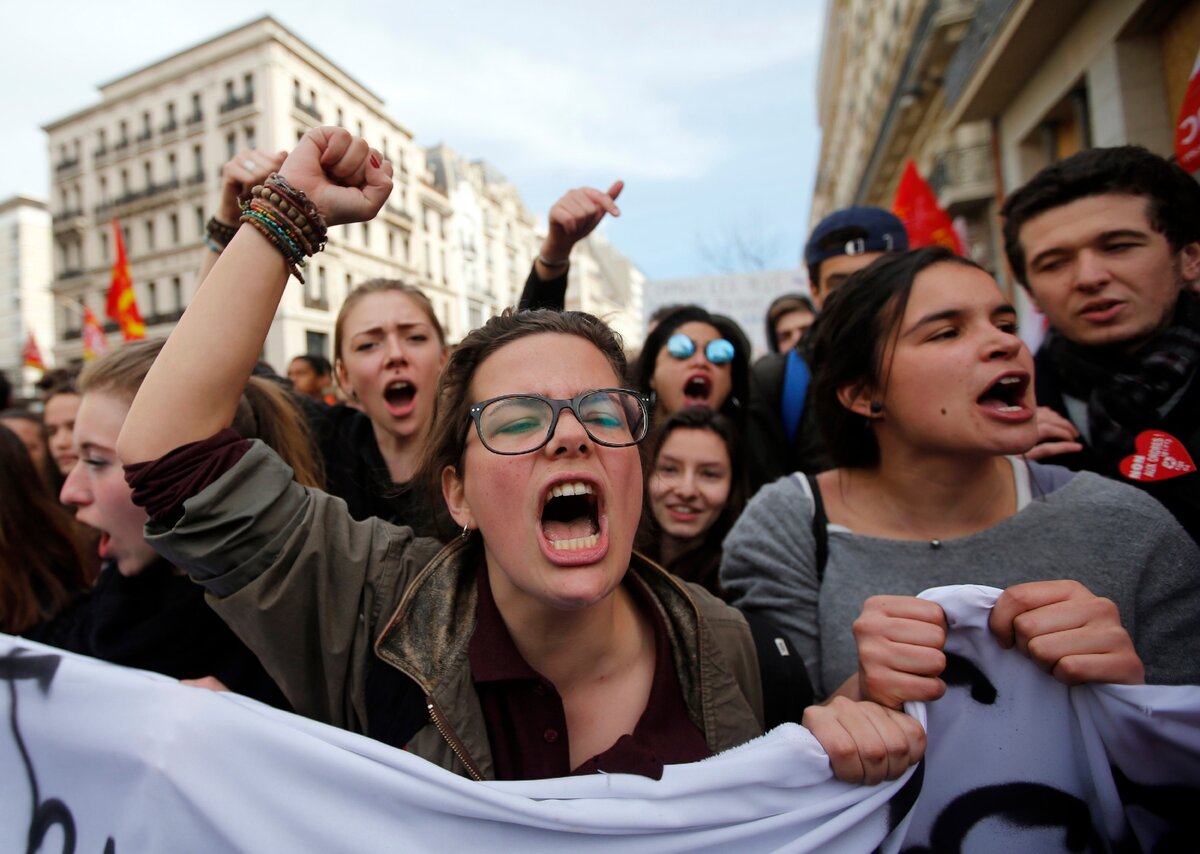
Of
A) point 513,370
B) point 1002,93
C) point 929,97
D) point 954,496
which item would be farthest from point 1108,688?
point 929,97

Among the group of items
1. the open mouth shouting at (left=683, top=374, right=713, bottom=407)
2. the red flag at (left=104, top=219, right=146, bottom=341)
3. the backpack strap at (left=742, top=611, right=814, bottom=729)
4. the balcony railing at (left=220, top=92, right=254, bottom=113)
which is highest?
the balcony railing at (left=220, top=92, right=254, bottom=113)

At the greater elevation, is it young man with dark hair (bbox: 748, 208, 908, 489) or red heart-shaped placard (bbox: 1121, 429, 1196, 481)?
young man with dark hair (bbox: 748, 208, 908, 489)

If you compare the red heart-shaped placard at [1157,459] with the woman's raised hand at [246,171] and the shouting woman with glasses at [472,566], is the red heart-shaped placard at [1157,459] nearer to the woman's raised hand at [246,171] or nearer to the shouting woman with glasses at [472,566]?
the shouting woman with glasses at [472,566]

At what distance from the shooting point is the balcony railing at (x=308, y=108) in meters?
36.5

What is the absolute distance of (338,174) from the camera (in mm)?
1519

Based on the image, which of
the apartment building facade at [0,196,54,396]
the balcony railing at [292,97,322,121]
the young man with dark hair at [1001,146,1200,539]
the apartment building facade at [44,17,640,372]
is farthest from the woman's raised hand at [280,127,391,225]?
the apartment building facade at [0,196,54,396]

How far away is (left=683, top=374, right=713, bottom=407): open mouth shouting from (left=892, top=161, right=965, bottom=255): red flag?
134 inches

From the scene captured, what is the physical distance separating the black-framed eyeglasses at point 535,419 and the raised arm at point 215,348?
1.45ft

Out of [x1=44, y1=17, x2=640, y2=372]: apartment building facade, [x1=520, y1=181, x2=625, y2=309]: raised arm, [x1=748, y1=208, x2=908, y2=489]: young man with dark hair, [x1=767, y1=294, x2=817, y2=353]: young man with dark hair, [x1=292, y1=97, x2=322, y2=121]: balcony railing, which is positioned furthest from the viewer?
[x1=292, y1=97, x2=322, y2=121]: balcony railing

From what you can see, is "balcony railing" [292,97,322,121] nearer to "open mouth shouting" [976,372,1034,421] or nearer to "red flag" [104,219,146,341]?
"red flag" [104,219,146,341]

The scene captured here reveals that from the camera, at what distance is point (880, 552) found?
171cm

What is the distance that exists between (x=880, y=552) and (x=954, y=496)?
0.76ft

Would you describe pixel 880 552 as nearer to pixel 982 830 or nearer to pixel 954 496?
pixel 954 496

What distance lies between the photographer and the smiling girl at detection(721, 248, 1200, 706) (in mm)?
1518
